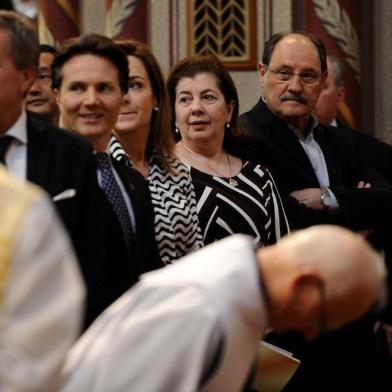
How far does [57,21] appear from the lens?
33.8ft

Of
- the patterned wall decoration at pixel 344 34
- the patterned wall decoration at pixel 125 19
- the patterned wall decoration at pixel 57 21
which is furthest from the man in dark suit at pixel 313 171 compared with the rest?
the patterned wall decoration at pixel 57 21

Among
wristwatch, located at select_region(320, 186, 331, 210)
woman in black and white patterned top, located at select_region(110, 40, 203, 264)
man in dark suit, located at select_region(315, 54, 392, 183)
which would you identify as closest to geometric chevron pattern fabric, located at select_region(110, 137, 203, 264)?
woman in black and white patterned top, located at select_region(110, 40, 203, 264)

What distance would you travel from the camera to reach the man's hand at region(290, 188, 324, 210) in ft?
23.0

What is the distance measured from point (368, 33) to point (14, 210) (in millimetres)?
7293

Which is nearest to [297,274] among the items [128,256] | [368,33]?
[128,256]

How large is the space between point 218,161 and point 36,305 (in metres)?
3.57

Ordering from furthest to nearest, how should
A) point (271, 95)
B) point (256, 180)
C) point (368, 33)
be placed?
1. point (368, 33)
2. point (271, 95)
3. point (256, 180)

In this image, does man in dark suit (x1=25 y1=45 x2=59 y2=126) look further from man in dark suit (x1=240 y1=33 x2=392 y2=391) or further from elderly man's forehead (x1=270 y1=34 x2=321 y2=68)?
elderly man's forehead (x1=270 y1=34 x2=321 y2=68)

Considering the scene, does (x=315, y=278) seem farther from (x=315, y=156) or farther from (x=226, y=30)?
(x=226, y=30)

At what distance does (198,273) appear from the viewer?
3.67 m

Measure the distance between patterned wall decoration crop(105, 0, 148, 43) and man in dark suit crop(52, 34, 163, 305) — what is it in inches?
166

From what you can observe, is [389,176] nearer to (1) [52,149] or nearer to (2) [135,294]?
(1) [52,149]

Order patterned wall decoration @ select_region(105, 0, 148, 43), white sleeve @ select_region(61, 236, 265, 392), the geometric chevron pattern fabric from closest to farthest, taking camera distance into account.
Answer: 1. white sleeve @ select_region(61, 236, 265, 392)
2. the geometric chevron pattern fabric
3. patterned wall decoration @ select_region(105, 0, 148, 43)

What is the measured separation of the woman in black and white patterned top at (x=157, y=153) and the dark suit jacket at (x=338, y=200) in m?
0.69
